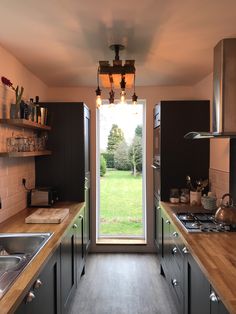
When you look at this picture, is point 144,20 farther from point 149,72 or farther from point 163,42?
point 149,72

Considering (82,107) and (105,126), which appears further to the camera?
(105,126)

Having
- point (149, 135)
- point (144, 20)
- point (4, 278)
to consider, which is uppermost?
point (144, 20)

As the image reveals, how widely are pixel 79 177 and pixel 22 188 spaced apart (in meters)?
0.74

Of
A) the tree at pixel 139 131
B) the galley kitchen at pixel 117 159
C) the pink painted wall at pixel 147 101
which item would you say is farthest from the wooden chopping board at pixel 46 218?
the tree at pixel 139 131

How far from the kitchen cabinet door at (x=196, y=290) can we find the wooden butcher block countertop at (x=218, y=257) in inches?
4.0

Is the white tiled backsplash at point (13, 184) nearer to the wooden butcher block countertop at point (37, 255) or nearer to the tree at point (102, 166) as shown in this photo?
the wooden butcher block countertop at point (37, 255)

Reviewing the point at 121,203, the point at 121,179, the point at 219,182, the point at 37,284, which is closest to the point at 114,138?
the point at 121,179

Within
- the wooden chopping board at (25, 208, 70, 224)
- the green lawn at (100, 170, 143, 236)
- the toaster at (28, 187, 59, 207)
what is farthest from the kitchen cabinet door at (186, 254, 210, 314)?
the green lawn at (100, 170, 143, 236)

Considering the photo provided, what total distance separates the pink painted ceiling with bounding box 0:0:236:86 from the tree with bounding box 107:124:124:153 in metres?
1.38

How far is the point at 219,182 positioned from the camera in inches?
137

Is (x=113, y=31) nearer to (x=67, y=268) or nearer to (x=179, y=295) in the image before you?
(x=67, y=268)

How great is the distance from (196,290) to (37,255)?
3.45 ft

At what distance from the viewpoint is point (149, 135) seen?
15.0 ft

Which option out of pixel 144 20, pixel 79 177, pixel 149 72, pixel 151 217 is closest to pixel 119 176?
pixel 151 217
